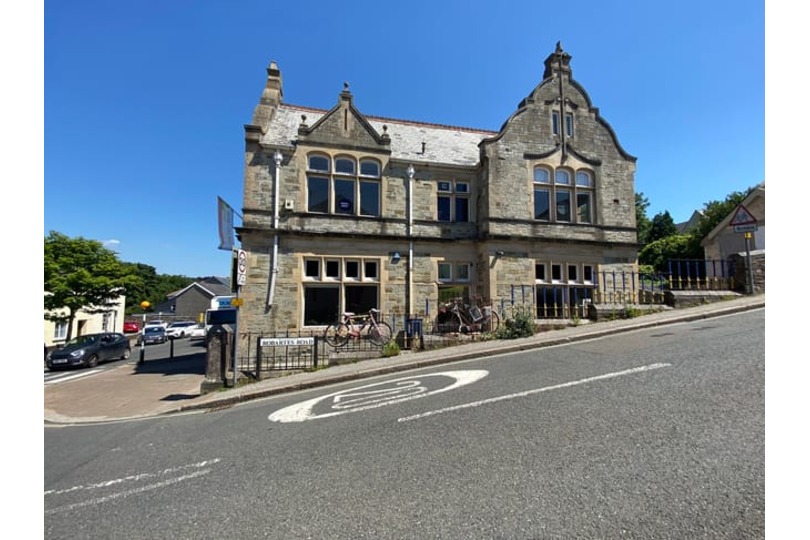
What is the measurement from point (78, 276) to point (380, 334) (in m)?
24.9

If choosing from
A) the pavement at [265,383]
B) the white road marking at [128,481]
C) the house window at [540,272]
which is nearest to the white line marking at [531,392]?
the white road marking at [128,481]

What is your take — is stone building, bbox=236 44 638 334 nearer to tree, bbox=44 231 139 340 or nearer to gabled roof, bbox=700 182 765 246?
gabled roof, bbox=700 182 765 246

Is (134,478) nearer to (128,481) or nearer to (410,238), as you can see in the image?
(128,481)

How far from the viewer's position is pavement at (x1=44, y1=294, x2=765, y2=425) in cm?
812

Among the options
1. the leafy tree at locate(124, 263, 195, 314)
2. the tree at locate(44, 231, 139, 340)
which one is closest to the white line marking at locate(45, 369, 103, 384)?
the tree at locate(44, 231, 139, 340)

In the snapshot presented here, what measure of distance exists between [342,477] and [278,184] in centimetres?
1148

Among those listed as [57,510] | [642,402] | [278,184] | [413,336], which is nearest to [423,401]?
[642,402]

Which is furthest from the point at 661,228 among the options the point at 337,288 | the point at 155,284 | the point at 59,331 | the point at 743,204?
the point at 155,284

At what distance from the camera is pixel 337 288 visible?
13.7 metres

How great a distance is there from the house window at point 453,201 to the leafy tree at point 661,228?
46.8 metres

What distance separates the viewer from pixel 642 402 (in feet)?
14.8

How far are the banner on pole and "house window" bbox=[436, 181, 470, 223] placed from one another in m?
8.36

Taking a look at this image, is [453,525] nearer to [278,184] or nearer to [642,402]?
[642,402]

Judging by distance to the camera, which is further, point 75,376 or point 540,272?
point 75,376
